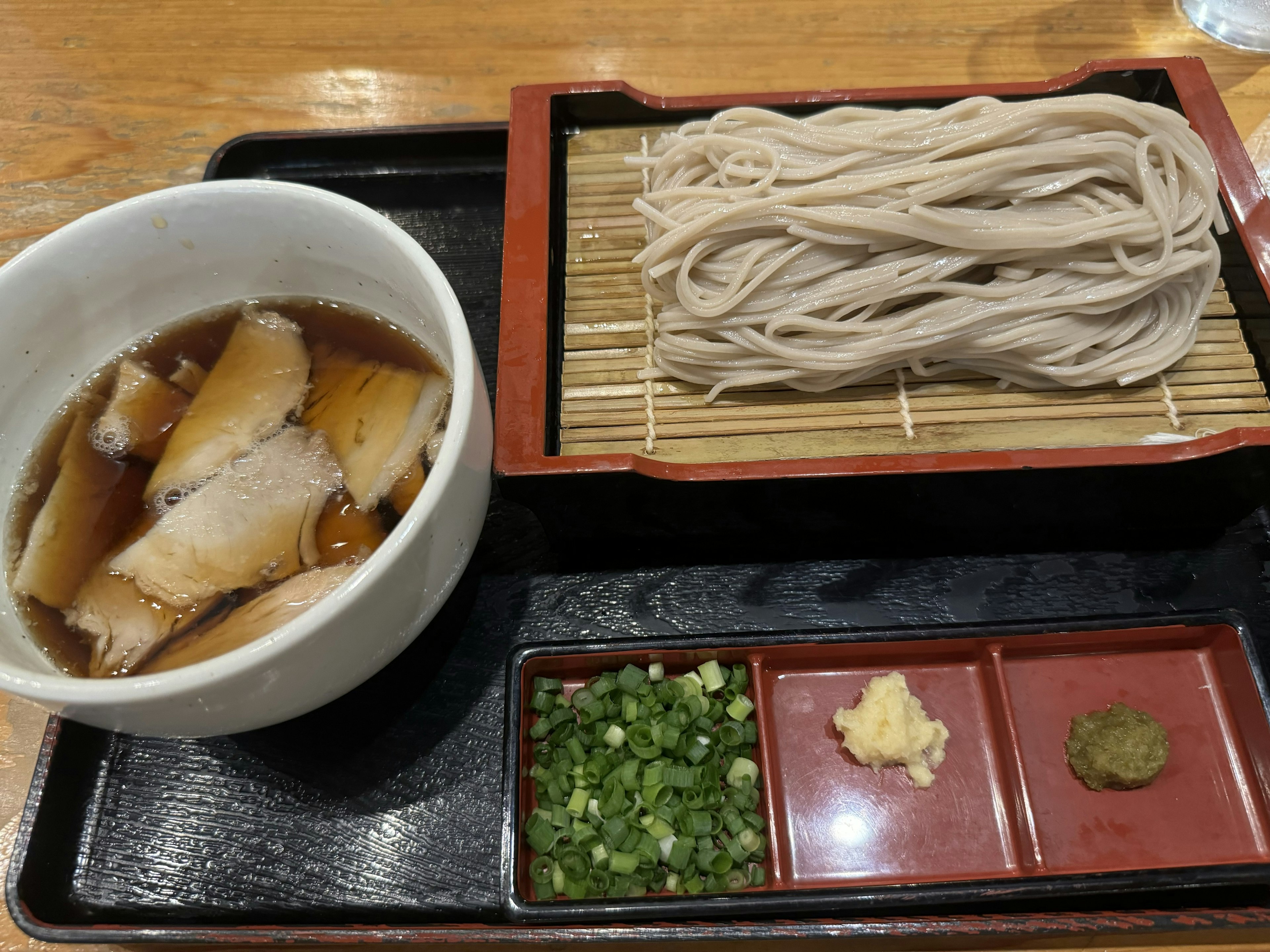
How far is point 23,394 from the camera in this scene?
126cm

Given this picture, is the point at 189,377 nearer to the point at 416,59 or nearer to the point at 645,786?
the point at 645,786

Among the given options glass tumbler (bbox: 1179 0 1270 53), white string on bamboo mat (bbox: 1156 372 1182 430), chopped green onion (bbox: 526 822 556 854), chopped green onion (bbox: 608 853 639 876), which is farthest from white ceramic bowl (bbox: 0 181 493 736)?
glass tumbler (bbox: 1179 0 1270 53)

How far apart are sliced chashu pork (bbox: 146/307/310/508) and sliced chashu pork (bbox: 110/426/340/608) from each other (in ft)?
0.16

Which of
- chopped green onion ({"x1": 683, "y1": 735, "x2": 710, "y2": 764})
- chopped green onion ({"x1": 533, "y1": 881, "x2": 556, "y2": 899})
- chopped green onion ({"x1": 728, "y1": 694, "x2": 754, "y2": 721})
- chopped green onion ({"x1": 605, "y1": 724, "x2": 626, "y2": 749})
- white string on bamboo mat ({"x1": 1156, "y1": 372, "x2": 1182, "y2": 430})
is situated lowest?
chopped green onion ({"x1": 533, "y1": 881, "x2": 556, "y2": 899})

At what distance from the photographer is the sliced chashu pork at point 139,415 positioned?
1308 millimetres

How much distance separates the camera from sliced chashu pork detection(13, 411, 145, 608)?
119cm

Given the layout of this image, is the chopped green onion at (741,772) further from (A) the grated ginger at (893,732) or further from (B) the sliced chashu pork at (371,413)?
(B) the sliced chashu pork at (371,413)

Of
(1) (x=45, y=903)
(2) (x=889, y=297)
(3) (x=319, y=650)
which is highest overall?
(2) (x=889, y=297)

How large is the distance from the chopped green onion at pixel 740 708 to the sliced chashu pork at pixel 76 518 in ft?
3.28

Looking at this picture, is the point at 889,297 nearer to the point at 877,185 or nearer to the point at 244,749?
the point at 877,185

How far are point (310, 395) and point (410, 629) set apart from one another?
1.53 ft

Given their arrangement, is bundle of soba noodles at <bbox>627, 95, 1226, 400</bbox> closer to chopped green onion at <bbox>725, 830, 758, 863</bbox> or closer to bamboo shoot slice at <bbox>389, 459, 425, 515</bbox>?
bamboo shoot slice at <bbox>389, 459, 425, 515</bbox>

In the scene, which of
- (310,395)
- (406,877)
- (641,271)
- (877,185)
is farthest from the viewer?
(641,271)

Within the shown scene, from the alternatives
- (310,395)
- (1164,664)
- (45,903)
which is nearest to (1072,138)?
(1164,664)
